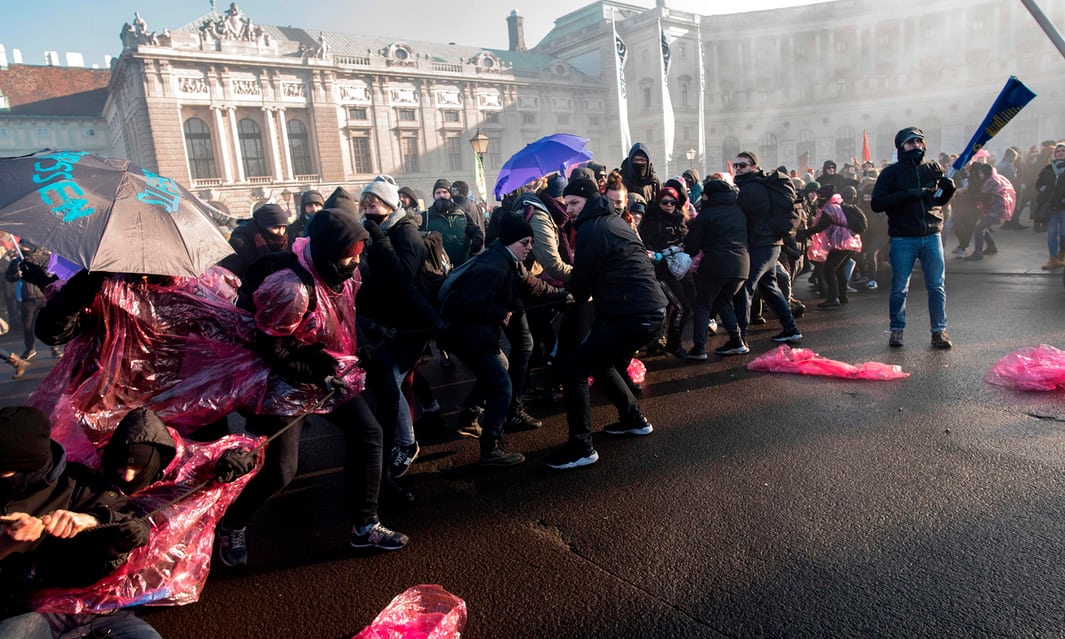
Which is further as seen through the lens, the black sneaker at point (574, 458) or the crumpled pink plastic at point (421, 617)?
the black sneaker at point (574, 458)

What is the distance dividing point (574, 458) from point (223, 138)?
45295 mm

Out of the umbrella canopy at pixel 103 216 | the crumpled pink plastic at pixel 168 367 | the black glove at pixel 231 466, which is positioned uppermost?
the umbrella canopy at pixel 103 216

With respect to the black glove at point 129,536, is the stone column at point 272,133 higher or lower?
higher

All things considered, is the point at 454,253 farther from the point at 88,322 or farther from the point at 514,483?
the point at 88,322

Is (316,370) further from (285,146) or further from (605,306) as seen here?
(285,146)

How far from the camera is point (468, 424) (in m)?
5.06

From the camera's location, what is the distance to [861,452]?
4.08m

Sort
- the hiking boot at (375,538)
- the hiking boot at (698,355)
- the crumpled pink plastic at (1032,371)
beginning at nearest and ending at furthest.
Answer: the hiking boot at (375,538)
the crumpled pink plastic at (1032,371)
the hiking boot at (698,355)

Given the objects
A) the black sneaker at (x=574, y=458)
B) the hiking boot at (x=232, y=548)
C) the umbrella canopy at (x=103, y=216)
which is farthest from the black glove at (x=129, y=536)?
the black sneaker at (x=574, y=458)

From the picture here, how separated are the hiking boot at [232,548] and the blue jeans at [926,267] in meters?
5.91

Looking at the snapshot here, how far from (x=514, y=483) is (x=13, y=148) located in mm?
67133

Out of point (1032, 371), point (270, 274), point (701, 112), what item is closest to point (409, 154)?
point (701, 112)

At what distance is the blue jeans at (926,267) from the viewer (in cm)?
611

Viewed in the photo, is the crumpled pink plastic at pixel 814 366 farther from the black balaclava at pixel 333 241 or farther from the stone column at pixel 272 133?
the stone column at pixel 272 133
